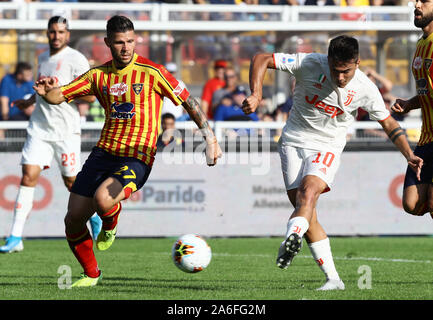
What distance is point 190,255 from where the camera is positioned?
7.78 metres

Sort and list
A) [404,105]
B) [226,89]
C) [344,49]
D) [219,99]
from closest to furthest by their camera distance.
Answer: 1. [344,49]
2. [404,105]
3. [219,99]
4. [226,89]

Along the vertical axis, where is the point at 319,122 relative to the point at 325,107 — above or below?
below

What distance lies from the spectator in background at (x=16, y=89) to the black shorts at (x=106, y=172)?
707 cm

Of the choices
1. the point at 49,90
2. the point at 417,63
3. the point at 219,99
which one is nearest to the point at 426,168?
the point at 417,63

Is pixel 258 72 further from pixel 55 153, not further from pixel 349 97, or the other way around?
pixel 55 153

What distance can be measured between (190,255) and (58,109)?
4.41 metres

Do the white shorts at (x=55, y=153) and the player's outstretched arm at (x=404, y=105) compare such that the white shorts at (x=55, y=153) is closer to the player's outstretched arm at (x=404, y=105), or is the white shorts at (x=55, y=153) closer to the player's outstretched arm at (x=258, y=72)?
the player's outstretched arm at (x=258, y=72)

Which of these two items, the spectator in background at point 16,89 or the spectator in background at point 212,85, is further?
the spectator in background at point 212,85

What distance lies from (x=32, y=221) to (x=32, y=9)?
12.1 feet

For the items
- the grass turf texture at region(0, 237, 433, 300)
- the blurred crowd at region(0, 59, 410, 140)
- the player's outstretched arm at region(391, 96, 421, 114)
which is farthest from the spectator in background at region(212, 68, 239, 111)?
the player's outstretched arm at region(391, 96, 421, 114)

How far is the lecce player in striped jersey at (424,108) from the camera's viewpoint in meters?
8.34

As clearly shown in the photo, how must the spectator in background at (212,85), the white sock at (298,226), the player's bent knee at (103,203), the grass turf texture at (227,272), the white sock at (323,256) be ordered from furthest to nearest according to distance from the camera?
the spectator in background at (212,85) < the white sock at (323,256) < the player's bent knee at (103,203) < the grass turf texture at (227,272) < the white sock at (298,226)

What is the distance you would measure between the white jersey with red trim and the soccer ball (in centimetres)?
120

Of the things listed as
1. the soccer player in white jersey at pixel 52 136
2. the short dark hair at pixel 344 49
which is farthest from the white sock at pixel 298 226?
the soccer player in white jersey at pixel 52 136
